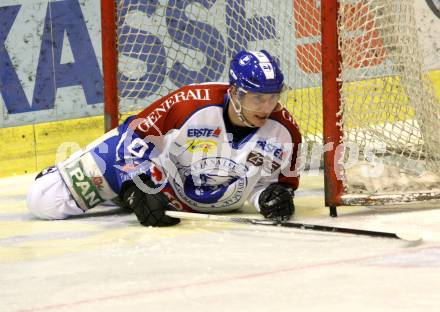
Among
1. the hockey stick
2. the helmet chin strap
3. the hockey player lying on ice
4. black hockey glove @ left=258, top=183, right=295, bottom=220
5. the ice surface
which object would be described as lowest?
the ice surface

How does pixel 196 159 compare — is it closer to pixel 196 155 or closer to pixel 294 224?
pixel 196 155

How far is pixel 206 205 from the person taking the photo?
405 cm

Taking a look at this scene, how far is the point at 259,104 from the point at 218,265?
2.38 feet

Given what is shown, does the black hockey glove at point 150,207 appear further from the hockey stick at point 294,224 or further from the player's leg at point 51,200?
the player's leg at point 51,200

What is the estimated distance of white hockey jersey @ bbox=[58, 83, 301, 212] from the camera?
155 inches

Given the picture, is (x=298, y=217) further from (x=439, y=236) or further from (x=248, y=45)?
(x=248, y=45)

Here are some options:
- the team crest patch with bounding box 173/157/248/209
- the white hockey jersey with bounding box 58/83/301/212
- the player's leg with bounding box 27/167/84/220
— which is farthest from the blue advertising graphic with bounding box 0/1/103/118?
the team crest patch with bounding box 173/157/248/209

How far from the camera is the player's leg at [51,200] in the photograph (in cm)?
415

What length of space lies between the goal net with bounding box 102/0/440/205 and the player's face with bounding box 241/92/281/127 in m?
0.23

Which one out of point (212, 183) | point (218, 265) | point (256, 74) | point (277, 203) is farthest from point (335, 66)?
point (218, 265)

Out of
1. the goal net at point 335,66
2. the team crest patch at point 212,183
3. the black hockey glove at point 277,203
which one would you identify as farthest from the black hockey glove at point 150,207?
the goal net at point 335,66

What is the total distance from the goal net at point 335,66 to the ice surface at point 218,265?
261 millimetres

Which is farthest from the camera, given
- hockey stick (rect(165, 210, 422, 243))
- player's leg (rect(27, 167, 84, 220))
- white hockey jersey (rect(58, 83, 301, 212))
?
player's leg (rect(27, 167, 84, 220))

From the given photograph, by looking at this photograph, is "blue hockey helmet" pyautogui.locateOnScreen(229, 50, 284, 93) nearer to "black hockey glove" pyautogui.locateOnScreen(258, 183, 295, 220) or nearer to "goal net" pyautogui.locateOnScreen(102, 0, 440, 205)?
"goal net" pyautogui.locateOnScreen(102, 0, 440, 205)
